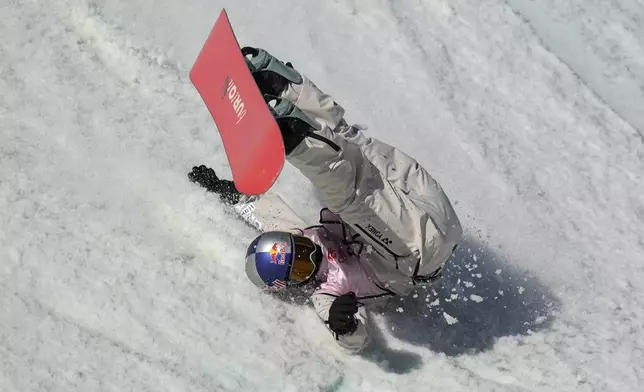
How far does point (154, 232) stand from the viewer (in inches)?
159

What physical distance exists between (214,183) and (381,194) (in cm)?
144

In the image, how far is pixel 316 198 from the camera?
4.44m

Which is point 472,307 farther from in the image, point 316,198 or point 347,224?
point 316,198

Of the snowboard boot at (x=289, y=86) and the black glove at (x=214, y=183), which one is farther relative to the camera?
the black glove at (x=214, y=183)

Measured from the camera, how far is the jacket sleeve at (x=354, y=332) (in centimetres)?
342

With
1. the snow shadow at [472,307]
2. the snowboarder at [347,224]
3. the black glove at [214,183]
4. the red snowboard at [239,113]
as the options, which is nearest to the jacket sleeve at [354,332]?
the snowboarder at [347,224]

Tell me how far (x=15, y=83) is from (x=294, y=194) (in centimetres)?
211

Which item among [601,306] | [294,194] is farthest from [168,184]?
[601,306]

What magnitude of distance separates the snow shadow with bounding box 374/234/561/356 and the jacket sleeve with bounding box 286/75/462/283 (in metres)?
0.44

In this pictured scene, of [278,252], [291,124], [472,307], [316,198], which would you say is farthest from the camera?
[316,198]

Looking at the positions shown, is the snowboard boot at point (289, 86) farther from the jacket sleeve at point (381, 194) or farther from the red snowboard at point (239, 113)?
the red snowboard at point (239, 113)

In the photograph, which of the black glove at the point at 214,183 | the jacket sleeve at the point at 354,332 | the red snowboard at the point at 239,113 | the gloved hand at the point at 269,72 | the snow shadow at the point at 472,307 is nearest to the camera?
the red snowboard at the point at 239,113

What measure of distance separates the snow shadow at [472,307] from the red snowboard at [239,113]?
150 centimetres

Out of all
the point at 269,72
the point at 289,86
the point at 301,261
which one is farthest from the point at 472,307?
Answer: the point at 269,72
